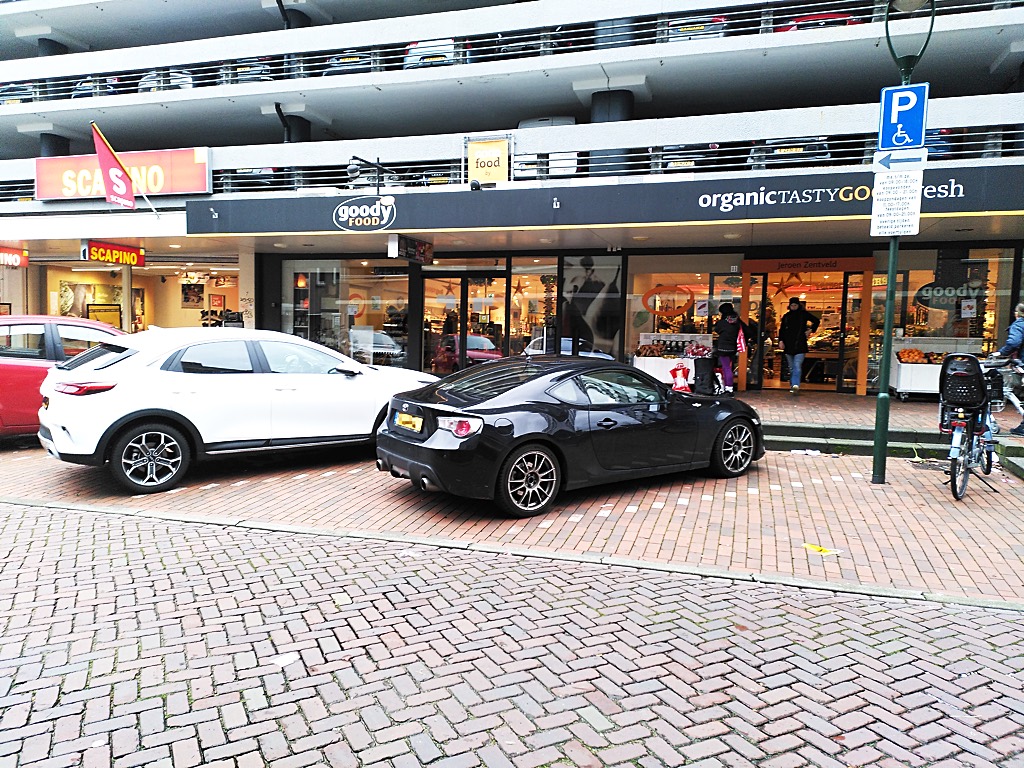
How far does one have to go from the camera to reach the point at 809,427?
9836 mm

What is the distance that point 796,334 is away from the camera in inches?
544

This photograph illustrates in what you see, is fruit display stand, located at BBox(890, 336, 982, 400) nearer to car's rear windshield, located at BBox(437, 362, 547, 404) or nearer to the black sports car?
the black sports car

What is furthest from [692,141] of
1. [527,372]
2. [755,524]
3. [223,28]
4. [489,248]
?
[223,28]

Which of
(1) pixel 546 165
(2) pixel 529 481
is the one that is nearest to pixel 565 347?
(1) pixel 546 165

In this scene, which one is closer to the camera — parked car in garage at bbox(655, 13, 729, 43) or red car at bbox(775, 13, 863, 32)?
red car at bbox(775, 13, 863, 32)

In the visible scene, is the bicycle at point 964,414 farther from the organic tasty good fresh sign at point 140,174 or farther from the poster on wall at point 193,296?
the poster on wall at point 193,296

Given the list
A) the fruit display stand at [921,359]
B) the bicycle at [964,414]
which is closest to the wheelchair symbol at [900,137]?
the bicycle at [964,414]

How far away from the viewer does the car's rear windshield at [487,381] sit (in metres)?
6.55

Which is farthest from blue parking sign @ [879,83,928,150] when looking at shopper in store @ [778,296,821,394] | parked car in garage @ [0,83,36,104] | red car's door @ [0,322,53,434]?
parked car in garage @ [0,83,36,104]

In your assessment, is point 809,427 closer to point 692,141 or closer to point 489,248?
point 692,141

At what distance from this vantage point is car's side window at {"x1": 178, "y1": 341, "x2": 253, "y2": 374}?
296 inches

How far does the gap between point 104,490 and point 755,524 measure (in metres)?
6.67

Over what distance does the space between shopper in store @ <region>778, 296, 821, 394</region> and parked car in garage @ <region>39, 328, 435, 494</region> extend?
8.73 m

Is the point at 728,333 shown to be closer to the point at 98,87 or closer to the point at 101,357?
the point at 101,357
